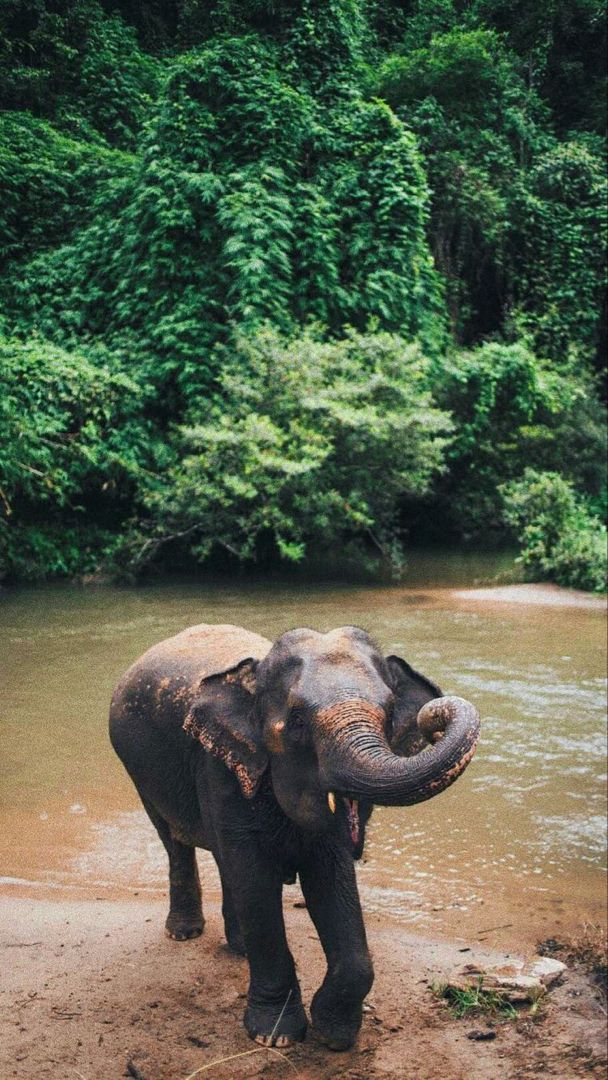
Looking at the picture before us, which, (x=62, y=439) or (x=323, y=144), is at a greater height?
(x=323, y=144)

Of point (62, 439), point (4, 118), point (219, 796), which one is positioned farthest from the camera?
point (62, 439)

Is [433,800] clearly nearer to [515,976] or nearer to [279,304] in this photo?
[515,976]

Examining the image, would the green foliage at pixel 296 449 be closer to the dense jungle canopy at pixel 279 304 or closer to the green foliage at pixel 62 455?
the dense jungle canopy at pixel 279 304

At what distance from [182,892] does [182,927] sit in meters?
0.14

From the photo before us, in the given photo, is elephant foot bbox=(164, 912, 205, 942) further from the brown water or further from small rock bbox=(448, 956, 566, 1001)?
small rock bbox=(448, 956, 566, 1001)

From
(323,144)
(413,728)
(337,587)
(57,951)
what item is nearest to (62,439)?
(337,587)

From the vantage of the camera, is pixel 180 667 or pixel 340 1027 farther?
pixel 180 667

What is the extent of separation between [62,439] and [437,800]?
854 cm

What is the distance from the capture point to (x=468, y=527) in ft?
65.9

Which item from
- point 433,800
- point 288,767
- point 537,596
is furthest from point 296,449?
point 288,767

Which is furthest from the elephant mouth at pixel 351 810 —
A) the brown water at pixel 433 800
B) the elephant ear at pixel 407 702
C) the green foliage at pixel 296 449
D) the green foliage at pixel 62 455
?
the green foliage at pixel 296 449

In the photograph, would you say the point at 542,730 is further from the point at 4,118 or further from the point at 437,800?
the point at 4,118

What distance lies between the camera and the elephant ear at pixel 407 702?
328 centimetres

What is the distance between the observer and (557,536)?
596 inches
